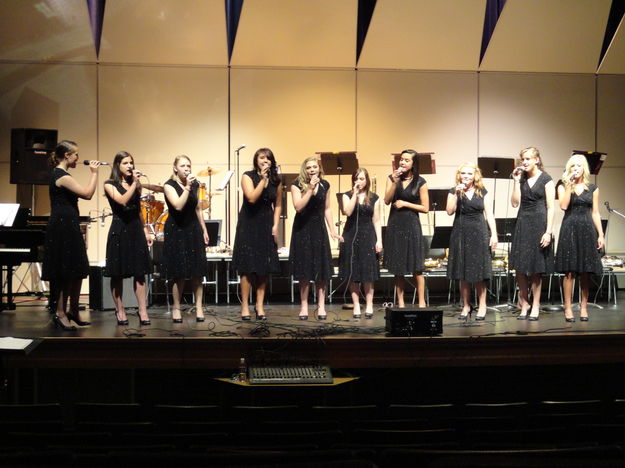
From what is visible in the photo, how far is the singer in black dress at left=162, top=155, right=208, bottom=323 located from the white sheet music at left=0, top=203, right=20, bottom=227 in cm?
160

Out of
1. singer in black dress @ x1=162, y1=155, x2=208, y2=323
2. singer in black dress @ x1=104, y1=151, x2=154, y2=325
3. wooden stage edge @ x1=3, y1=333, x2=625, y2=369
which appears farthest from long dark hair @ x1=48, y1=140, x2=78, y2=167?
wooden stage edge @ x1=3, y1=333, x2=625, y2=369

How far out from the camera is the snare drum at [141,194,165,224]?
8305 millimetres

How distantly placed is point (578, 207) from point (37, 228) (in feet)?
16.9

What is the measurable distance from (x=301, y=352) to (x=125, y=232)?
6.10ft

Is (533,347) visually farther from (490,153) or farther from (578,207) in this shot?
(490,153)

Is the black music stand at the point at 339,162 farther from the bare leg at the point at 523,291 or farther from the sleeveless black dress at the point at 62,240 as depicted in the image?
the sleeveless black dress at the point at 62,240

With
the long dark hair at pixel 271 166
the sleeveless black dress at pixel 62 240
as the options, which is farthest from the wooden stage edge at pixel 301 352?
the long dark hair at pixel 271 166

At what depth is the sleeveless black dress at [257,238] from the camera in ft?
21.0

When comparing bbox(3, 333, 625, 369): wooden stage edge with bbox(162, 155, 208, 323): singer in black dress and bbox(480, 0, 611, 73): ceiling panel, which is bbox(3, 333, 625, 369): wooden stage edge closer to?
bbox(162, 155, 208, 323): singer in black dress

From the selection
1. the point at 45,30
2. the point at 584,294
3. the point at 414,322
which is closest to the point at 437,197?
the point at 584,294


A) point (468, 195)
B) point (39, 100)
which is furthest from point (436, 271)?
point (39, 100)

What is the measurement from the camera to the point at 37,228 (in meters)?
7.11

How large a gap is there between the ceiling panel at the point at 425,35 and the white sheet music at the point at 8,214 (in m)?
5.25

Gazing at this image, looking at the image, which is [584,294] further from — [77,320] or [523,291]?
[77,320]
